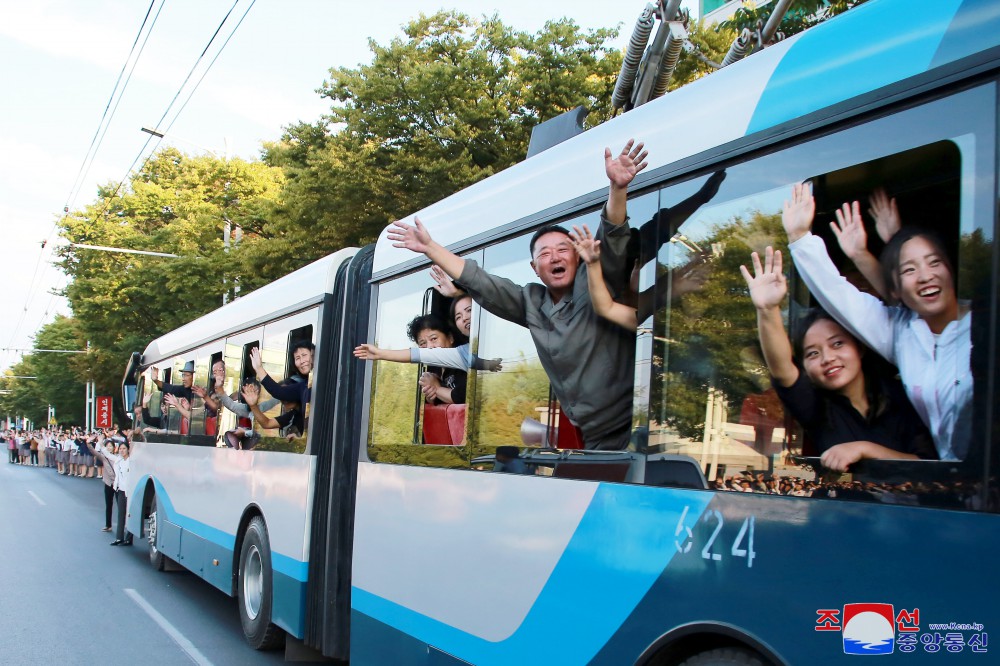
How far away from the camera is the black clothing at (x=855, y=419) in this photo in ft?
9.31

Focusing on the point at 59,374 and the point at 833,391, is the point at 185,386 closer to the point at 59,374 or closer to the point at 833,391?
the point at 833,391

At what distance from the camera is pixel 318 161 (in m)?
17.6

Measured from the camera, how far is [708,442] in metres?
3.53

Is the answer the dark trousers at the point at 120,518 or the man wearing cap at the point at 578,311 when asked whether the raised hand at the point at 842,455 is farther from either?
the dark trousers at the point at 120,518

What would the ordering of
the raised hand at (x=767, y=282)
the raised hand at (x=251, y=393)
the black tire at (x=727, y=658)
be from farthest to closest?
the raised hand at (x=251, y=393)
the raised hand at (x=767, y=282)
the black tire at (x=727, y=658)

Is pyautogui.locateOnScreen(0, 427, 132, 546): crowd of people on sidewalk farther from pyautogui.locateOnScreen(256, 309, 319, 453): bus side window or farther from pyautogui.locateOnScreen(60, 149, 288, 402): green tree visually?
pyautogui.locateOnScreen(256, 309, 319, 453): bus side window

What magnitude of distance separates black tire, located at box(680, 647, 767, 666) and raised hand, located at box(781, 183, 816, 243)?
54.0 inches

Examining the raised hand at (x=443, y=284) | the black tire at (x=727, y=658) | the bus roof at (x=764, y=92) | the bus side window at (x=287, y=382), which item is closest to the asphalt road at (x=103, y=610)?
the bus side window at (x=287, y=382)

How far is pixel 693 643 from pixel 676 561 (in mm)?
290

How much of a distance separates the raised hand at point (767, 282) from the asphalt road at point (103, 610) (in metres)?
6.02

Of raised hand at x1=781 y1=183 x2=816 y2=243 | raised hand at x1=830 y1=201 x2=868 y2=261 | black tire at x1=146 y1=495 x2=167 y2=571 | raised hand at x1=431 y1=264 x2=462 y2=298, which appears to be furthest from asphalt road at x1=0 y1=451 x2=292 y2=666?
raised hand at x1=830 y1=201 x2=868 y2=261

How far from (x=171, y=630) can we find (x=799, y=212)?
792cm

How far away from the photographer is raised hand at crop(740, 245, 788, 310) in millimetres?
3295

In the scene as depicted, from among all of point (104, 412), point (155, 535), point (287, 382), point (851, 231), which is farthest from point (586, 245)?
point (104, 412)
